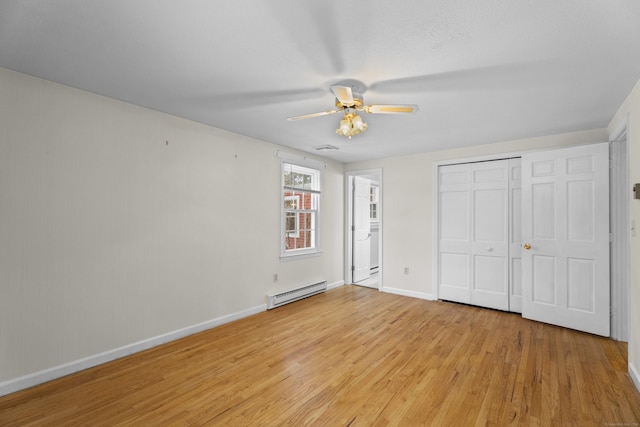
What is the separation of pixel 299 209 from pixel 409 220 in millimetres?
1869

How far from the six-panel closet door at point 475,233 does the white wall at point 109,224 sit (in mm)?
2959

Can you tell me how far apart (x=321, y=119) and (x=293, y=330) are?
2.44 meters

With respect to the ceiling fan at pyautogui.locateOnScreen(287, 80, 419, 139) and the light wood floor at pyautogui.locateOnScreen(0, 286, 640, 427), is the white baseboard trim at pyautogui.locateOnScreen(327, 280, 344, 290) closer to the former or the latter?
the light wood floor at pyautogui.locateOnScreen(0, 286, 640, 427)

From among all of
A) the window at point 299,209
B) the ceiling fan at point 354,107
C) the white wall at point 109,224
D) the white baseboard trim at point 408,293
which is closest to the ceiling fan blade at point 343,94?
the ceiling fan at point 354,107

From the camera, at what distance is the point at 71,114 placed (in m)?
2.59

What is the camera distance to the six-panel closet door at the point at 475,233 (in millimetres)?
4297

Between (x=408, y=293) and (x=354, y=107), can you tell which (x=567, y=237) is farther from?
(x=354, y=107)

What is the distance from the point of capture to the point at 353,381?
8.02 feet

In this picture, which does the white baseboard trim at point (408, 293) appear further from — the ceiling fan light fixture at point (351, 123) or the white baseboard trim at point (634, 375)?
the ceiling fan light fixture at point (351, 123)

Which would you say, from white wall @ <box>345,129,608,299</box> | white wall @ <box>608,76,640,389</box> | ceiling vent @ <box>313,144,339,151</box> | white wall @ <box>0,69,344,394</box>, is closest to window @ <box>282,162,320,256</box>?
ceiling vent @ <box>313,144,339,151</box>

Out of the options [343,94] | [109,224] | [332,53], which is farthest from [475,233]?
[109,224]

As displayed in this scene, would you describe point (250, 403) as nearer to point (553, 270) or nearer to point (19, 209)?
point (19, 209)

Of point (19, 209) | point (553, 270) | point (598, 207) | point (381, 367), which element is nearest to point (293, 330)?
point (381, 367)

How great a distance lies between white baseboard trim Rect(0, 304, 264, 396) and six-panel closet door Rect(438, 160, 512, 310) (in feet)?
11.1
